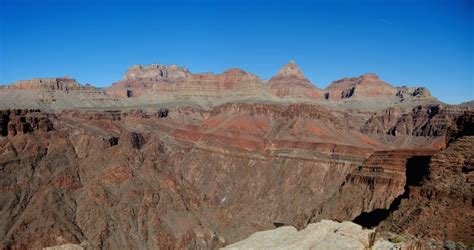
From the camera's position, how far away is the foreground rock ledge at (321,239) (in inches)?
1452

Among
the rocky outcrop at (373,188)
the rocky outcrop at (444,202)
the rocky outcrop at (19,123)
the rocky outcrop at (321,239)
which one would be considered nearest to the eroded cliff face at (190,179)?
the rocky outcrop at (373,188)

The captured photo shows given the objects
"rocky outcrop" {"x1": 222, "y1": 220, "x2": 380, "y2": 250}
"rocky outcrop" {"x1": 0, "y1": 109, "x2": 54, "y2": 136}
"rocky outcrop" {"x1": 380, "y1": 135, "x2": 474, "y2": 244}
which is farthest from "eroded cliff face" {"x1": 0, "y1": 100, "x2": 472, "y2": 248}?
"rocky outcrop" {"x1": 222, "y1": 220, "x2": 380, "y2": 250}

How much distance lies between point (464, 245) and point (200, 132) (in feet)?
439

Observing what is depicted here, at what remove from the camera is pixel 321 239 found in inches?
1538

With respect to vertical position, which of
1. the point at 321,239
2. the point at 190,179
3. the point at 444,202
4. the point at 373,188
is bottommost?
the point at 190,179

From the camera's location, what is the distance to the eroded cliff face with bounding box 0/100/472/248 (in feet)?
278

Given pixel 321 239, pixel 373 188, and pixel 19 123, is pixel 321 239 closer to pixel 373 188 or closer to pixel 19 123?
pixel 373 188

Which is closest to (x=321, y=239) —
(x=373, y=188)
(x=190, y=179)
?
(x=373, y=188)

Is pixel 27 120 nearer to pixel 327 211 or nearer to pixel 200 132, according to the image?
pixel 200 132

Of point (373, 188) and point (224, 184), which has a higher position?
point (373, 188)

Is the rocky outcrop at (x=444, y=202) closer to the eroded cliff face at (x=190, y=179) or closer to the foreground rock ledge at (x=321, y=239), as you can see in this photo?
the foreground rock ledge at (x=321, y=239)

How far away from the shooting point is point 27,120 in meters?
130

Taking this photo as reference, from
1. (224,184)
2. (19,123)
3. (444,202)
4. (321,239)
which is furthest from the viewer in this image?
(224,184)

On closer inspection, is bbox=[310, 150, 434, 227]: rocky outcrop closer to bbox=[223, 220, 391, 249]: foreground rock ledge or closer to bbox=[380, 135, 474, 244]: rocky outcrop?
bbox=[380, 135, 474, 244]: rocky outcrop
